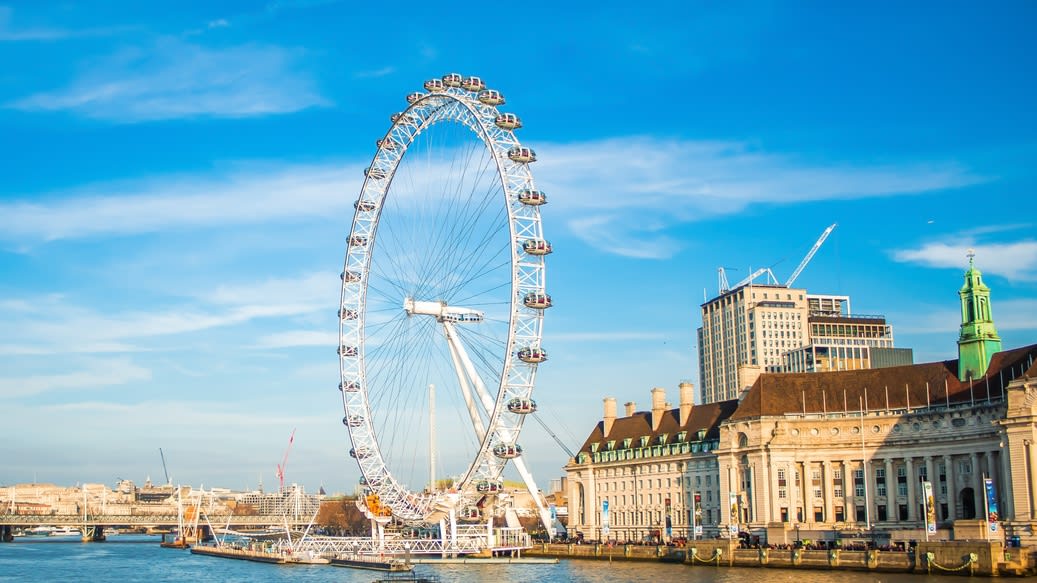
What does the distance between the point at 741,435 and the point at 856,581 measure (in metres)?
42.5

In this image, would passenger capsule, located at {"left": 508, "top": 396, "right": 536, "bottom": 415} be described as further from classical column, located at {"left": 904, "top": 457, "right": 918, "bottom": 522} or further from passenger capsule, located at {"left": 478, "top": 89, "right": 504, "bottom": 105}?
classical column, located at {"left": 904, "top": 457, "right": 918, "bottom": 522}

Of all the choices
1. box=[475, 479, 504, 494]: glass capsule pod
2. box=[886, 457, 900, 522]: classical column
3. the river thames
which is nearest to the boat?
the river thames

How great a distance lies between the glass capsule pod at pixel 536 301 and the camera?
88062mm

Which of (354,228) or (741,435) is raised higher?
(354,228)

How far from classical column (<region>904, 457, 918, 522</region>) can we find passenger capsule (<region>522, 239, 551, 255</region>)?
144 ft

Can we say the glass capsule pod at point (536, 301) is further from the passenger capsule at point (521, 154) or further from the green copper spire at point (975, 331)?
the green copper spire at point (975, 331)

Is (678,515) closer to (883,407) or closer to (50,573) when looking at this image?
(883,407)

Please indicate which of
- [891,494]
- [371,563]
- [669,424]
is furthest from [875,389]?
[371,563]

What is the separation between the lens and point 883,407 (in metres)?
112

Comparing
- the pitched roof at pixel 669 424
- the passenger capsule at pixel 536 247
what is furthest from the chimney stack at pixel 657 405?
the passenger capsule at pixel 536 247

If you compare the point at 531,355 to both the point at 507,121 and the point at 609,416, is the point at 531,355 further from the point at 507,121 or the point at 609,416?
the point at 609,416

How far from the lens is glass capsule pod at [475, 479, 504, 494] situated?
93.4 metres

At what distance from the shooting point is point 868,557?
8238 centimetres

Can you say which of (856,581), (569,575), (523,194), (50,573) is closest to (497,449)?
(569,575)
